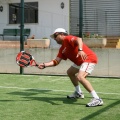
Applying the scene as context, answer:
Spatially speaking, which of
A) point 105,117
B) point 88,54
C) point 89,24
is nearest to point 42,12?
point 89,24

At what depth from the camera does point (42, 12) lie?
19609 mm

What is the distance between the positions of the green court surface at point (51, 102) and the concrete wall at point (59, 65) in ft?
4.16

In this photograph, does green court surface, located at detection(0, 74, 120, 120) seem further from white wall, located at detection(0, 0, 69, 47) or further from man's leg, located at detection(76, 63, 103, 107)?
white wall, located at detection(0, 0, 69, 47)

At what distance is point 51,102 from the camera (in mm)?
7848

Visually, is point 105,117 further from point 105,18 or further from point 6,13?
point 6,13

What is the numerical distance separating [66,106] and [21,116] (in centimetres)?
124

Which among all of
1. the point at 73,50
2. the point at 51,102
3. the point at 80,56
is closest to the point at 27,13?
the point at 51,102

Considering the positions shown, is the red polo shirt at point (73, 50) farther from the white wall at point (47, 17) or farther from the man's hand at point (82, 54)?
the white wall at point (47, 17)

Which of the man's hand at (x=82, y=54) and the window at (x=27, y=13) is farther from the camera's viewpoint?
the window at (x=27, y=13)

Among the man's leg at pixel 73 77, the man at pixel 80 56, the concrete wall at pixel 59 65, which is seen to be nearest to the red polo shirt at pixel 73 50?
the man at pixel 80 56

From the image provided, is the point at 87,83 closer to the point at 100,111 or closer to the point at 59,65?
the point at 100,111

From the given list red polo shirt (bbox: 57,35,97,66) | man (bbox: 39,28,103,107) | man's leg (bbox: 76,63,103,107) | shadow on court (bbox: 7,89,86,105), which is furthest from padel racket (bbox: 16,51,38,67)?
man's leg (bbox: 76,63,103,107)

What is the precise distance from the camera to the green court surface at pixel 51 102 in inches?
254

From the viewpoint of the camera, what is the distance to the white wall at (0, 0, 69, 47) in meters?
18.5
